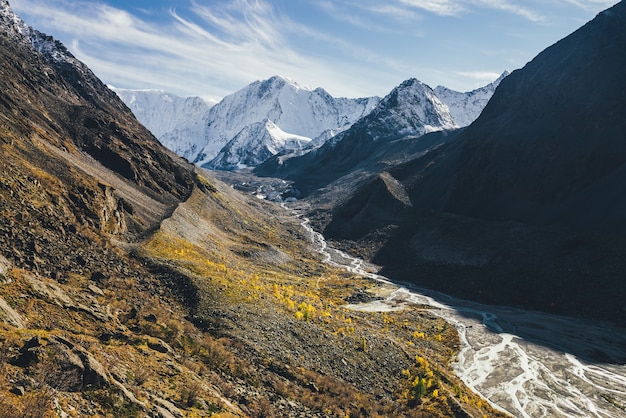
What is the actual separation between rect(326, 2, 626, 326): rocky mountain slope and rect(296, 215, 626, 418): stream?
9651 millimetres

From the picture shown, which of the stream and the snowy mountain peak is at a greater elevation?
the snowy mountain peak

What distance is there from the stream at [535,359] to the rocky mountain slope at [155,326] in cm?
380

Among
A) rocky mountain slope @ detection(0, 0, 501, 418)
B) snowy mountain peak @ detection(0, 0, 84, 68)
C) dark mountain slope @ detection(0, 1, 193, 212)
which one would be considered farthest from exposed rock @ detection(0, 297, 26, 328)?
snowy mountain peak @ detection(0, 0, 84, 68)

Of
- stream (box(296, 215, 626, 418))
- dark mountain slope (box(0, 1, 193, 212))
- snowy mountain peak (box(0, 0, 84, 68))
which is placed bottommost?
stream (box(296, 215, 626, 418))

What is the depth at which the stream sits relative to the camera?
43844 mm

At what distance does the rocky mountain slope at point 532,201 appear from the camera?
8262 centimetres

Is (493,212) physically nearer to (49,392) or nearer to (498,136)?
(498,136)

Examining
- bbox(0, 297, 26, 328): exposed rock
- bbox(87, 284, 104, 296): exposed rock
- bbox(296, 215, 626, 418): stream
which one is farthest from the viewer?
bbox(296, 215, 626, 418): stream

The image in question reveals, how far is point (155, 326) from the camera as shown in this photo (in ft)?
93.1

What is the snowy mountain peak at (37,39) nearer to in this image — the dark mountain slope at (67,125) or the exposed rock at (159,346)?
the dark mountain slope at (67,125)

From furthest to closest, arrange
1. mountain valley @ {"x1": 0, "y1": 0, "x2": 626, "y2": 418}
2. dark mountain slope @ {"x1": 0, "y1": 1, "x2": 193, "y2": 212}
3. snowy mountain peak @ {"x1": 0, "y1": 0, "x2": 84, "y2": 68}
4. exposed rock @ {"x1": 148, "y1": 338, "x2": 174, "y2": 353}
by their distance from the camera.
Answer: snowy mountain peak @ {"x1": 0, "y1": 0, "x2": 84, "y2": 68} → dark mountain slope @ {"x1": 0, "y1": 1, "x2": 193, "y2": 212} → exposed rock @ {"x1": 148, "y1": 338, "x2": 174, "y2": 353} → mountain valley @ {"x1": 0, "y1": 0, "x2": 626, "y2": 418}

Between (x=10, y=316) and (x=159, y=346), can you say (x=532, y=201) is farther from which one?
(x=10, y=316)

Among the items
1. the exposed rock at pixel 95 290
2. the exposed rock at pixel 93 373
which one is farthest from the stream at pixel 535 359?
the exposed rock at pixel 93 373

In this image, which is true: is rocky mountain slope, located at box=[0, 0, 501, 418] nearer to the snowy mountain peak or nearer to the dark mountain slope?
the dark mountain slope
